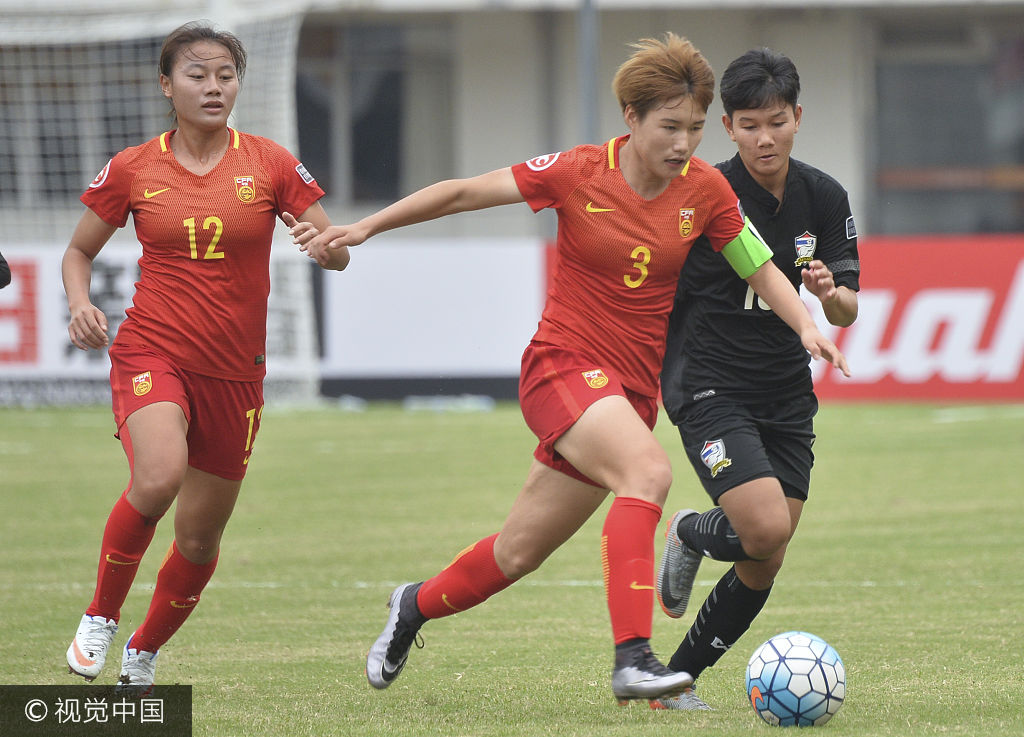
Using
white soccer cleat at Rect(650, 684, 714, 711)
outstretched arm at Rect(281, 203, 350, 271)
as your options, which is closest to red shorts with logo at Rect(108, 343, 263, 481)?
outstretched arm at Rect(281, 203, 350, 271)

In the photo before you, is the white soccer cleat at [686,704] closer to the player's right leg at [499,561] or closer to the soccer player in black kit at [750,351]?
the soccer player in black kit at [750,351]

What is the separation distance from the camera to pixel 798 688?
457cm

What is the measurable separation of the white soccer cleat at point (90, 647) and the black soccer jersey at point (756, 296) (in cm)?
209

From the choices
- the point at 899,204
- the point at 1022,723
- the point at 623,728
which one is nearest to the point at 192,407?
the point at 623,728

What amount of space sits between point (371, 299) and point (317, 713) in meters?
12.6

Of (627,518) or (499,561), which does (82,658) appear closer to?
(499,561)

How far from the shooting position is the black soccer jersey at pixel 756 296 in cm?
524

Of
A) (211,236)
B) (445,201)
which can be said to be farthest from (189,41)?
(445,201)

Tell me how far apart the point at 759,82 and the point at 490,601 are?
3.20 meters

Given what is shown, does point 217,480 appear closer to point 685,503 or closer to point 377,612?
point 377,612

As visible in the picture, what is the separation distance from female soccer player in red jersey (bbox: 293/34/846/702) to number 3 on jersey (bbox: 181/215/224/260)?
316 mm

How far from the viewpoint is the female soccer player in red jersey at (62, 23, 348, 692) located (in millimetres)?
5102

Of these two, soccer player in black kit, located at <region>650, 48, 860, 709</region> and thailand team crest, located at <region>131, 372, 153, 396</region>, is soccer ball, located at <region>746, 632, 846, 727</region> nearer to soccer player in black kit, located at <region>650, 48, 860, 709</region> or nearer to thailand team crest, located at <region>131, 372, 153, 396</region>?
soccer player in black kit, located at <region>650, 48, 860, 709</region>

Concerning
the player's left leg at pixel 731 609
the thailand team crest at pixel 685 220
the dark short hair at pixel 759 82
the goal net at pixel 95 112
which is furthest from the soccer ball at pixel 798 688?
the goal net at pixel 95 112
